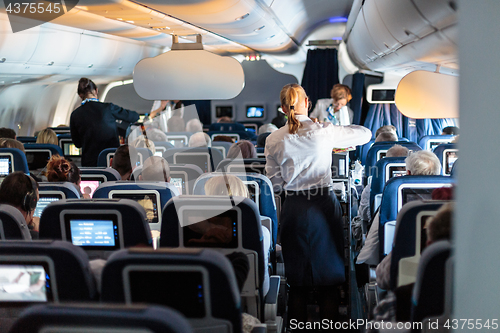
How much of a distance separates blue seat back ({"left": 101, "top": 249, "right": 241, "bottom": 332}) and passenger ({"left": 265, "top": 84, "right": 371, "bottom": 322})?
5.83 ft

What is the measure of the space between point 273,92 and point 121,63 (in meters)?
A: 7.04

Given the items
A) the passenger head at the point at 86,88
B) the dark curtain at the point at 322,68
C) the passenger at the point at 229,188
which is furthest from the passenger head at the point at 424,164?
the dark curtain at the point at 322,68

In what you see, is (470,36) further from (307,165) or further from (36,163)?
(36,163)

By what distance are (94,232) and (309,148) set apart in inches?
58.5

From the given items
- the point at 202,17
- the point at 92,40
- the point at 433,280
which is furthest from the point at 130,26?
the point at 433,280

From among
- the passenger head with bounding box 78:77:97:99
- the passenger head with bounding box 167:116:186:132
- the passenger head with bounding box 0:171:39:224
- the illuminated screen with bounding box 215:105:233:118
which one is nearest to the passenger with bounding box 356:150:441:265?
the passenger head with bounding box 0:171:39:224

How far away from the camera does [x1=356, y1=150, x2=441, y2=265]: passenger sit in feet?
10.4

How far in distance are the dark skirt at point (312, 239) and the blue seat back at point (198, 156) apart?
7.31 ft

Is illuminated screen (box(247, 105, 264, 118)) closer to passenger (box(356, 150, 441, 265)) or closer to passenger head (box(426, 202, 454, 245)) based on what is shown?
passenger (box(356, 150, 441, 265))

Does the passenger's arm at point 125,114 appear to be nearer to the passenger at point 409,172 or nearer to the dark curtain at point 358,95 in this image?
the passenger at point 409,172

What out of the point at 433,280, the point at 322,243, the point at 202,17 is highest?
the point at 202,17

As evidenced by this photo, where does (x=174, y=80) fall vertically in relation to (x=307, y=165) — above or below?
above

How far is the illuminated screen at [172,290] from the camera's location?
159cm

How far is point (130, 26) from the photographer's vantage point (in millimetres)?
6562
